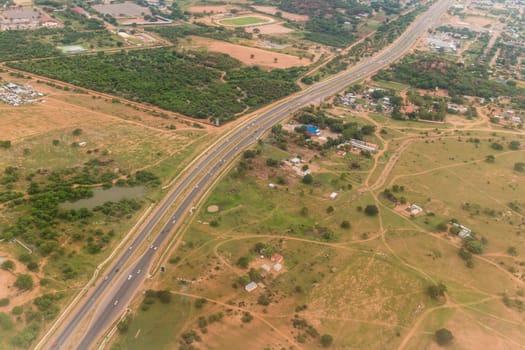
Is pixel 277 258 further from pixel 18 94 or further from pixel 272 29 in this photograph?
pixel 272 29

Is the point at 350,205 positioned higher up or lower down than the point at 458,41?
lower down

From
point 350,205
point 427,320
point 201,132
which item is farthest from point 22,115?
point 427,320

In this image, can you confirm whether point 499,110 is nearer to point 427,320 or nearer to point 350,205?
point 350,205

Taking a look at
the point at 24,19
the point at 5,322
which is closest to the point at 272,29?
the point at 24,19

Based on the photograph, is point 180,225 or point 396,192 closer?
point 180,225

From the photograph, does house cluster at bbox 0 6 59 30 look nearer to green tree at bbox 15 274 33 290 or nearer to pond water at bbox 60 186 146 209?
pond water at bbox 60 186 146 209

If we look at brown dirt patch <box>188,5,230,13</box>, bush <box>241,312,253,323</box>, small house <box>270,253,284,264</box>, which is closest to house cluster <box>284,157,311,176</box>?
small house <box>270,253,284,264</box>
